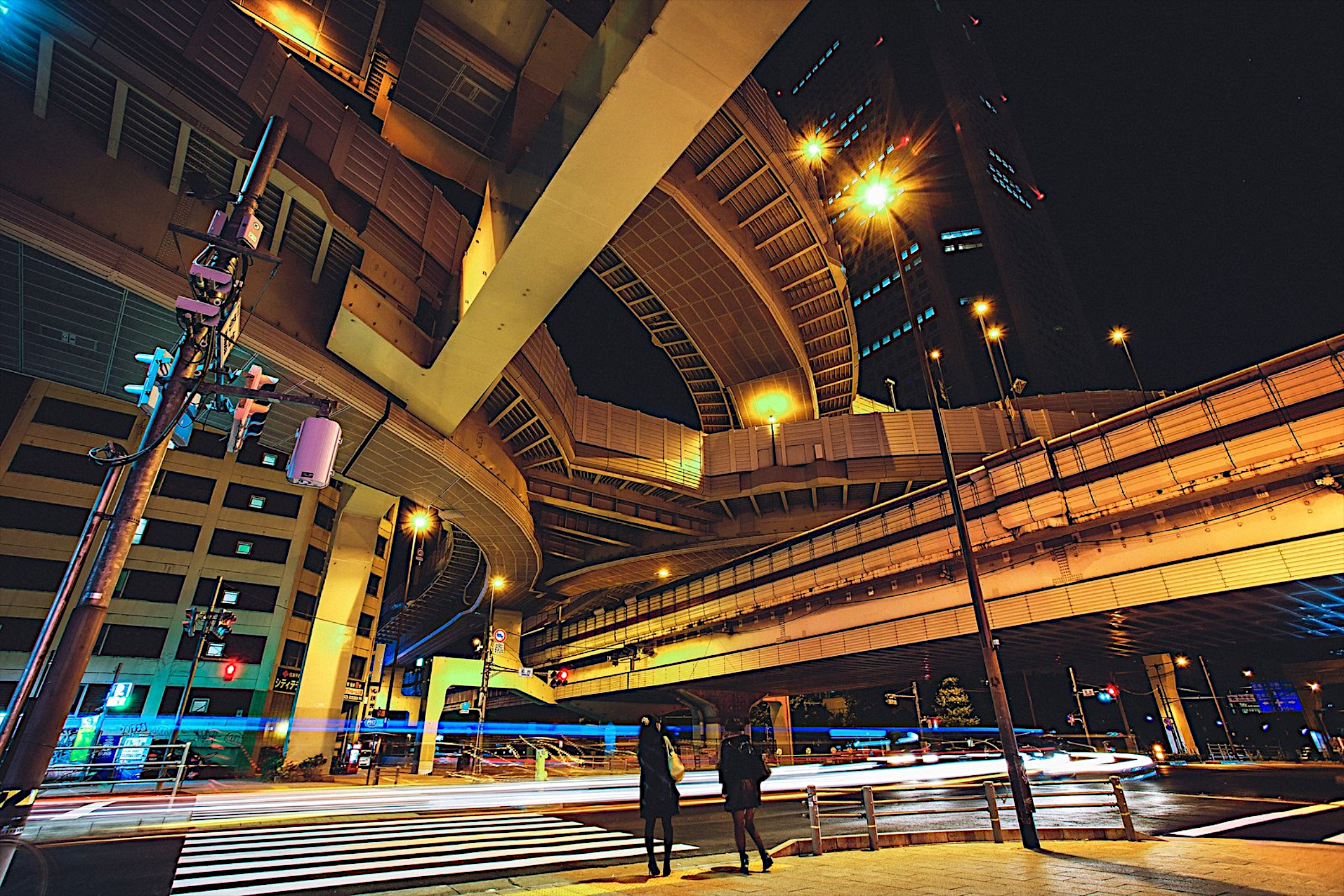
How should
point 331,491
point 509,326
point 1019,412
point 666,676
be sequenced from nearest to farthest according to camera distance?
1. point 509,326
2. point 1019,412
3. point 666,676
4. point 331,491

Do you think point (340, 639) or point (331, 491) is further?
point (331, 491)

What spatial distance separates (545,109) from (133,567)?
37010 mm

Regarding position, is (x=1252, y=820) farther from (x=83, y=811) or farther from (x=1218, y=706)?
(x=1218, y=706)

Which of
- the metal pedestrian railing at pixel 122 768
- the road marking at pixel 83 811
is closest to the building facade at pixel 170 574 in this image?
the metal pedestrian railing at pixel 122 768

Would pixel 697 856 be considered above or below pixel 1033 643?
below

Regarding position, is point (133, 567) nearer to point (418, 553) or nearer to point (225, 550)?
point (225, 550)

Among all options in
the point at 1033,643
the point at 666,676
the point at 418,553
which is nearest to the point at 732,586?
the point at 666,676

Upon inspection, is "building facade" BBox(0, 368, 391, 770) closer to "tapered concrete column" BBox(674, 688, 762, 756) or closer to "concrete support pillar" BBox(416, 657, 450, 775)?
"concrete support pillar" BBox(416, 657, 450, 775)

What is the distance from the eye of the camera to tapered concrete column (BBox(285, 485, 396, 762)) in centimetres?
2377

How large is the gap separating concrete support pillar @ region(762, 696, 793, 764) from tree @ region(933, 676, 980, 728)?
13.1 m

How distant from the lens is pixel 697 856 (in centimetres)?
809

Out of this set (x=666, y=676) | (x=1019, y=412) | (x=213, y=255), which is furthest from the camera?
(x=666, y=676)

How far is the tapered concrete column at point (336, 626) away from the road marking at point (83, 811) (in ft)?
31.6

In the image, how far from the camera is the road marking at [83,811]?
36.3 ft
